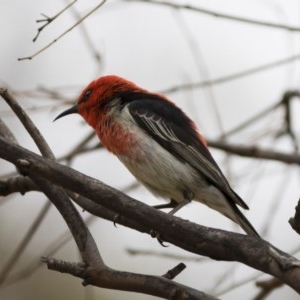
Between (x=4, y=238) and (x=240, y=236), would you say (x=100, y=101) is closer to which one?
(x=240, y=236)

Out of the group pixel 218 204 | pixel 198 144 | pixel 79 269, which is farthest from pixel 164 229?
pixel 198 144

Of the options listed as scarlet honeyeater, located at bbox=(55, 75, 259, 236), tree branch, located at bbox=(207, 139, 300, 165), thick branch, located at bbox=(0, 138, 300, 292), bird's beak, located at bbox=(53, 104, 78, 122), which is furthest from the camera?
bird's beak, located at bbox=(53, 104, 78, 122)

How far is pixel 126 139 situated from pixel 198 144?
0.53 meters

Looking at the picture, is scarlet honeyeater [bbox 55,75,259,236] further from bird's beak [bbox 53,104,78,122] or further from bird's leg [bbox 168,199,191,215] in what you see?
bird's beak [bbox 53,104,78,122]

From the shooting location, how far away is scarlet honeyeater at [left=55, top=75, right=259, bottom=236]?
16.8 ft

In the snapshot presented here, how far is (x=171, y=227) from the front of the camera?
349 cm

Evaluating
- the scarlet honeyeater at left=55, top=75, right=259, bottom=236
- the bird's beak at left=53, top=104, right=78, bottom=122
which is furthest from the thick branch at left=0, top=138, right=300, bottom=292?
the bird's beak at left=53, top=104, right=78, bottom=122

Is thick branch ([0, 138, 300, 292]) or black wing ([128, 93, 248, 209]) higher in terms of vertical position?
black wing ([128, 93, 248, 209])

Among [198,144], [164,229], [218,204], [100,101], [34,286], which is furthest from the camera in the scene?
[34,286]

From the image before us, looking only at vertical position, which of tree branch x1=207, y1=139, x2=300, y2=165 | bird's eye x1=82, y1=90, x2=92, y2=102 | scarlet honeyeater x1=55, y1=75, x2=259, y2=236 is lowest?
scarlet honeyeater x1=55, y1=75, x2=259, y2=236

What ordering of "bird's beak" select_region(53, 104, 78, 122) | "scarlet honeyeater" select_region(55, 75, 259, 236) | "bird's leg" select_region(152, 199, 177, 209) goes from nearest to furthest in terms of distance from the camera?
1. "scarlet honeyeater" select_region(55, 75, 259, 236)
2. "bird's leg" select_region(152, 199, 177, 209)
3. "bird's beak" select_region(53, 104, 78, 122)

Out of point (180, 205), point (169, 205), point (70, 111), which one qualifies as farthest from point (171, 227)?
point (70, 111)

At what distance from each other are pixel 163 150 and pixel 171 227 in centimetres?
181

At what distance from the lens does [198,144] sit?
5445 millimetres
